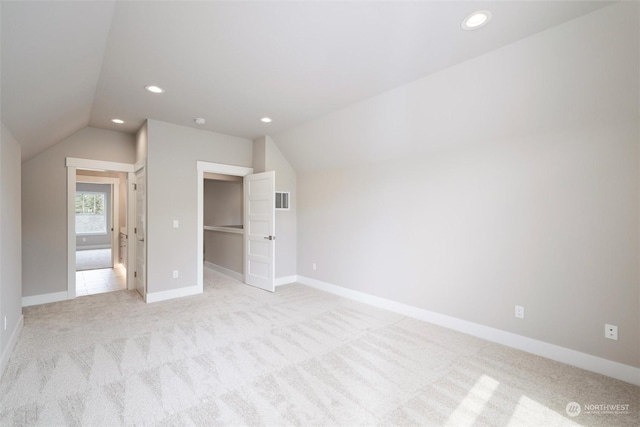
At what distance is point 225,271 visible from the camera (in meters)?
5.96

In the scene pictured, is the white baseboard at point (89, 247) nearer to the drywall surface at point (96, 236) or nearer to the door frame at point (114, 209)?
the drywall surface at point (96, 236)

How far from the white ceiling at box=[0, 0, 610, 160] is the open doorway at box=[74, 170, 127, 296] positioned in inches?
116

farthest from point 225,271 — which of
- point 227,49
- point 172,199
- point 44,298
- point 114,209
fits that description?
point 227,49

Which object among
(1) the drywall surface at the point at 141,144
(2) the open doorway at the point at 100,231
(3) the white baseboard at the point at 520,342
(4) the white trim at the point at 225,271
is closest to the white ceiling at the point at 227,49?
(1) the drywall surface at the point at 141,144

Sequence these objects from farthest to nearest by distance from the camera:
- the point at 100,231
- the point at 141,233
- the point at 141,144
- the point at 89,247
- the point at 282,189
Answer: the point at 100,231
the point at 89,247
the point at 282,189
the point at 141,233
the point at 141,144

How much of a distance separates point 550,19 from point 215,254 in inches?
255

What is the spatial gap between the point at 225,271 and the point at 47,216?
298 centimetres

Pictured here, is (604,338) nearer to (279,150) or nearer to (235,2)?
(235,2)

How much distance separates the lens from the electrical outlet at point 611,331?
2.22 m

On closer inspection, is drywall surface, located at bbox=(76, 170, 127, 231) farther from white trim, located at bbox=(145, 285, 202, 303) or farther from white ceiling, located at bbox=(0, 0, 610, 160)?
white ceiling, located at bbox=(0, 0, 610, 160)

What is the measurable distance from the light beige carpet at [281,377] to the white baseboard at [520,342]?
0.29 feet

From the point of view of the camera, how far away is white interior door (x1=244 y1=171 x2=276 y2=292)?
4.58 m

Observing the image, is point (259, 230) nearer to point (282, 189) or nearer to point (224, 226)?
point (282, 189)

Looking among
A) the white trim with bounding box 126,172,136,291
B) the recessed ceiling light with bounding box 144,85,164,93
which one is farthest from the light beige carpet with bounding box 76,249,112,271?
the recessed ceiling light with bounding box 144,85,164,93
